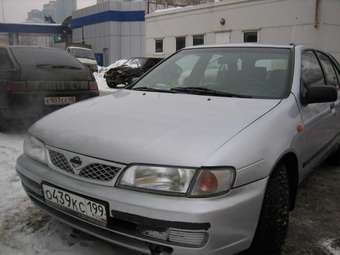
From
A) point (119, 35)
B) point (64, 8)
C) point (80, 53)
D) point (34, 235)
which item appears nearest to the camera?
point (34, 235)

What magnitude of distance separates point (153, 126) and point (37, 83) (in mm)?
3737

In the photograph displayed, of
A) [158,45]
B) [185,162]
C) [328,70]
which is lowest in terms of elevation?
[185,162]

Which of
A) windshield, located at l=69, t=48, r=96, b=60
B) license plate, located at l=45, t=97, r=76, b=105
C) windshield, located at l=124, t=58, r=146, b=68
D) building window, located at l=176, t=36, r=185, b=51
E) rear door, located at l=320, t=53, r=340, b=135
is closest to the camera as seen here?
rear door, located at l=320, t=53, r=340, b=135

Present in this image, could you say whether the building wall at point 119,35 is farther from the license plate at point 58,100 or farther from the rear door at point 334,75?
the rear door at point 334,75

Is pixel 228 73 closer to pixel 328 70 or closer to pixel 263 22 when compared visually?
pixel 328 70

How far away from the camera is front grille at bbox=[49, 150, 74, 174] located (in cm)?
236

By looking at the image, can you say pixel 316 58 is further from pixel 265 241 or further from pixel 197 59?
pixel 265 241

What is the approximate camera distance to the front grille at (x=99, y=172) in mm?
2164

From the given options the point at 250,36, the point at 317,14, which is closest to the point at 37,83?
the point at 317,14

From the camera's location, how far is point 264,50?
3.52 m

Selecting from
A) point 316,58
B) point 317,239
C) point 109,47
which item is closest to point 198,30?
point 316,58

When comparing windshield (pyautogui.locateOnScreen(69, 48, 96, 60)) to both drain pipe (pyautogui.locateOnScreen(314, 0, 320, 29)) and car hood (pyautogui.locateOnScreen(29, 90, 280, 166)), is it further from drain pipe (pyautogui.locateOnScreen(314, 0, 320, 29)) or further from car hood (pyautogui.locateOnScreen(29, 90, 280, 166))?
car hood (pyautogui.locateOnScreen(29, 90, 280, 166))

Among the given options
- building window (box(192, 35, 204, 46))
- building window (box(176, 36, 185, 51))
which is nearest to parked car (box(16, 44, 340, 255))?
building window (box(192, 35, 204, 46))

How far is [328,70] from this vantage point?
13.9 ft
